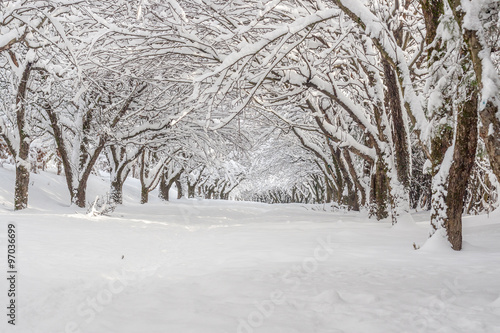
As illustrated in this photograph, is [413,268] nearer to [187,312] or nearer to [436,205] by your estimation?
[436,205]

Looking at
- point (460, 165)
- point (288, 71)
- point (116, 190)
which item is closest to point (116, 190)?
point (116, 190)

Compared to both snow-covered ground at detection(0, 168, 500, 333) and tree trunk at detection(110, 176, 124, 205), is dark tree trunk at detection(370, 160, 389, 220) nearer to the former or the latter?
snow-covered ground at detection(0, 168, 500, 333)

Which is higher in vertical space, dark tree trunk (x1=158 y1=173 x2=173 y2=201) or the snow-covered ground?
dark tree trunk (x1=158 y1=173 x2=173 y2=201)

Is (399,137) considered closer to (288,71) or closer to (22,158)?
(288,71)

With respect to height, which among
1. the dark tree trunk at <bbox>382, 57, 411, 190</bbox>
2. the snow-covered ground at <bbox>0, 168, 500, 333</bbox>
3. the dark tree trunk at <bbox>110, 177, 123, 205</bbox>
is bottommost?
the snow-covered ground at <bbox>0, 168, 500, 333</bbox>

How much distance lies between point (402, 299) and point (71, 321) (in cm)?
231

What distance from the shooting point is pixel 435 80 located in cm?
429

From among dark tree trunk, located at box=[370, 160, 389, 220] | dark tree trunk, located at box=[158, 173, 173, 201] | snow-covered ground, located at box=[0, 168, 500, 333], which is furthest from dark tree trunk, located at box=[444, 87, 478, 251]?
dark tree trunk, located at box=[158, 173, 173, 201]

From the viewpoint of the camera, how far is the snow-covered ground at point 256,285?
245 cm

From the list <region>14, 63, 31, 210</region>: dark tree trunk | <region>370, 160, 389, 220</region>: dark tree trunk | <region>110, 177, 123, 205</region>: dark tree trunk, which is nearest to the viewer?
<region>370, 160, 389, 220</region>: dark tree trunk

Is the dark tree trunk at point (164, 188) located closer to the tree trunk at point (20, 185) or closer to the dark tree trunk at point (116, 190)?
the dark tree trunk at point (116, 190)

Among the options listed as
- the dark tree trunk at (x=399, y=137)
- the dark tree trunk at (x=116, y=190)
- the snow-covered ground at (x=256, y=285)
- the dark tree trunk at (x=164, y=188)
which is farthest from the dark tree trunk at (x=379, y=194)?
the dark tree trunk at (x=164, y=188)

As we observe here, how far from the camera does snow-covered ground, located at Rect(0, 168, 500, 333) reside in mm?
2449

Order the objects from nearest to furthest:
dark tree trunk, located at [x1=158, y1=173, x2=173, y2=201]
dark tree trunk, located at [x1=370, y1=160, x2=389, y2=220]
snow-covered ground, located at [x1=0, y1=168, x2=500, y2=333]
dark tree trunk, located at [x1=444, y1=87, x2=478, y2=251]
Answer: snow-covered ground, located at [x1=0, y1=168, x2=500, y2=333], dark tree trunk, located at [x1=444, y1=87, x2=478, y2=251], dark tree trunk, located at [x1=370, y1=160, x2=389, y2=220], dark tree trunk, located at [x1=158, y1=173, x2=173, y2=201]
